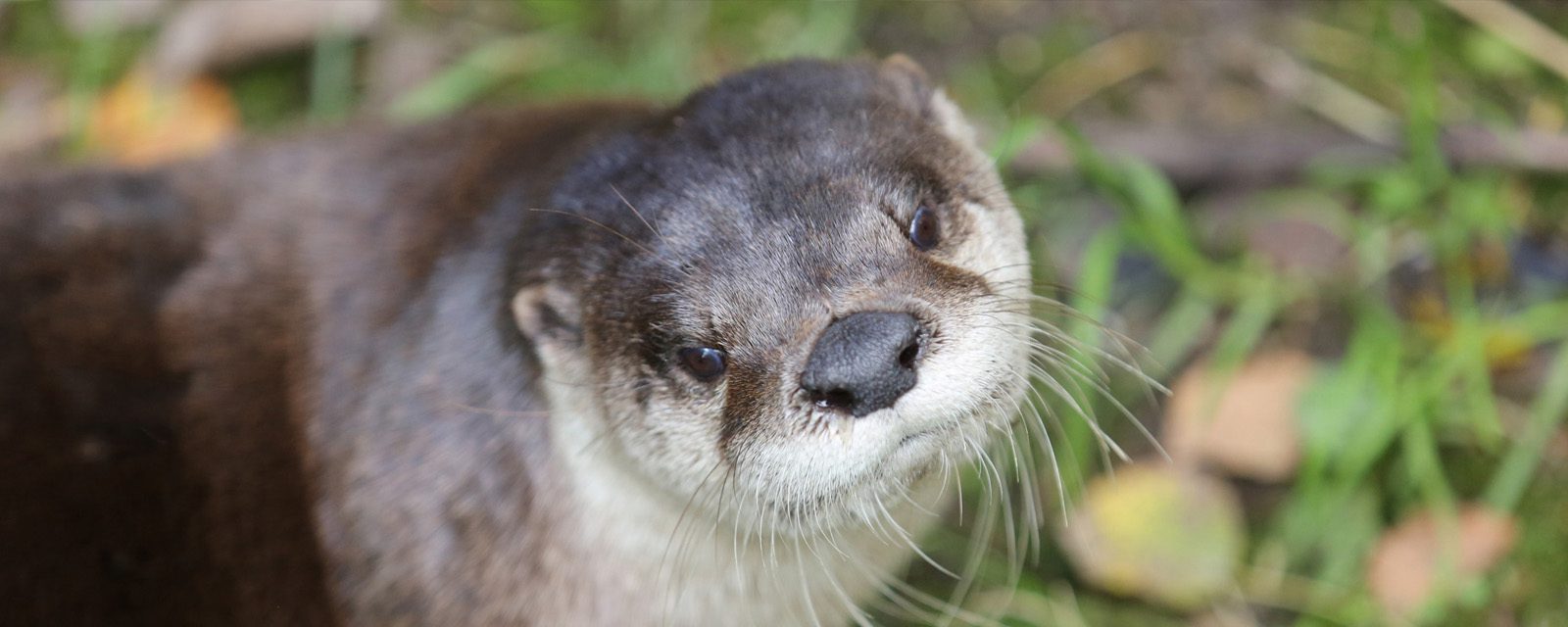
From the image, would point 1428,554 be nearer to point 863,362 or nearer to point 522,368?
point 863,362

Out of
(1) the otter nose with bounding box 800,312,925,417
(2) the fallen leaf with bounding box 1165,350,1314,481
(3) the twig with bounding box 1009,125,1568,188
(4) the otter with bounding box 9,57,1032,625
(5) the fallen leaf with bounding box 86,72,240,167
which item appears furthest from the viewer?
(5) the fallen leaf with bounding box 86,72,240,167

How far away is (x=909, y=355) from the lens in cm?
168

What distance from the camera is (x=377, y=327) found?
88.4 inches

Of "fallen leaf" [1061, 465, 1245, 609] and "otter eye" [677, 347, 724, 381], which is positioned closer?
"otter eye" [677, 347, 724, 381]

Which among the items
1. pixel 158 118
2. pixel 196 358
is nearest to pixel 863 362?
pixel 196 358

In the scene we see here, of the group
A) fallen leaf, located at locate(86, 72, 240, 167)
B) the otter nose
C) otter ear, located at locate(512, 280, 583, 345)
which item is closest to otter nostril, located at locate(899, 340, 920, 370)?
the otter nose

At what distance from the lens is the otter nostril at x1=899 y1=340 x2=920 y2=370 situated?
5.48 feet

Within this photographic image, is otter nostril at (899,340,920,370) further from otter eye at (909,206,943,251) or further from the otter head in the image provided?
otter eye at (909,206,943,251)

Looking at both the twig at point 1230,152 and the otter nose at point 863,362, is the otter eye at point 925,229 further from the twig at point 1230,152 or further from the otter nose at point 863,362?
the twig at point 1230,152

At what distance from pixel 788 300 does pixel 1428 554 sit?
1565 millimetres

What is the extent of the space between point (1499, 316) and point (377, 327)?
2165 millimetres

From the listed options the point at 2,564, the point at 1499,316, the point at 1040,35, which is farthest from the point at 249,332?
the point at 1499,316

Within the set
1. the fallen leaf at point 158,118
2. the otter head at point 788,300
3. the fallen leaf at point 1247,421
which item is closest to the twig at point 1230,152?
the fallen leaf at point 1247,421

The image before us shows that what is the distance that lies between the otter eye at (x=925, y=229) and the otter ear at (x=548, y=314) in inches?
18.7
